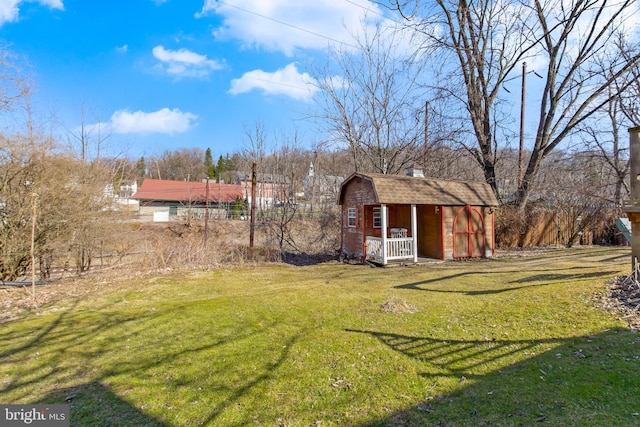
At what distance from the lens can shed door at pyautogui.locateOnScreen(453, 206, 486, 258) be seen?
541 inches

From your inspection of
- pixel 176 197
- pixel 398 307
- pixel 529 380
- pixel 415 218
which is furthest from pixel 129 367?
pixel 176 197

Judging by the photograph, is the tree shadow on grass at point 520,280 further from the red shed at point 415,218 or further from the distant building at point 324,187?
the distant building at point 324,187

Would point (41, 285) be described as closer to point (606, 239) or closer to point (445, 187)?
point (445, 187)

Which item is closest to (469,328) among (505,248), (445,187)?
(445,187)

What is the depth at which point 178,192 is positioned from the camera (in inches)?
1647

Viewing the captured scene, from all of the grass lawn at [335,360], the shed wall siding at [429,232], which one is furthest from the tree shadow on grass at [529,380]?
the shed wall siding at [429,232]

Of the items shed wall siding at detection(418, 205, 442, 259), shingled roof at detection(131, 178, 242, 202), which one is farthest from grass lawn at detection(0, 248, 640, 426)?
shingled roof at detection(131, 178, 242, 202)

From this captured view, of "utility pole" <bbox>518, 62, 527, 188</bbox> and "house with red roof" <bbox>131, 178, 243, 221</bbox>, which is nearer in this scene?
"utility pole" <bbox>518, 62, 527, 188</bbox>

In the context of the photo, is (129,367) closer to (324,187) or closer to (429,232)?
(429,232)

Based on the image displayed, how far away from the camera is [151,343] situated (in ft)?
16.1

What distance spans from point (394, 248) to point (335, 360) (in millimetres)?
9411

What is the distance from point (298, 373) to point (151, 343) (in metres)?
2.60
